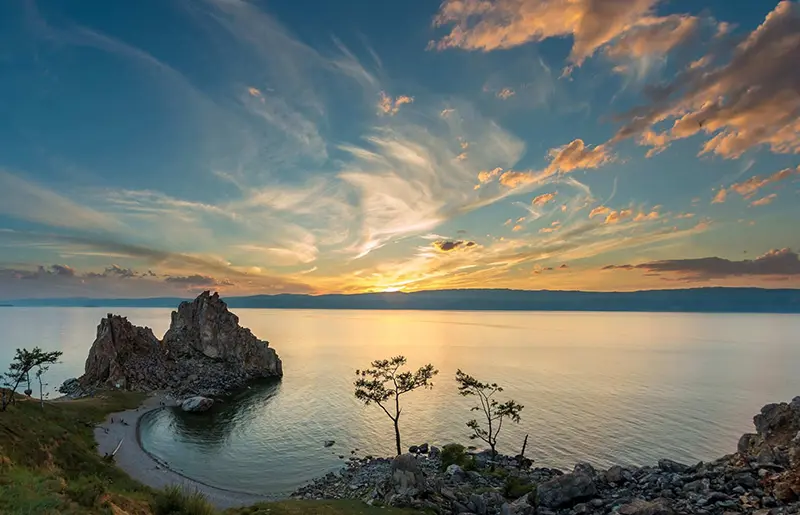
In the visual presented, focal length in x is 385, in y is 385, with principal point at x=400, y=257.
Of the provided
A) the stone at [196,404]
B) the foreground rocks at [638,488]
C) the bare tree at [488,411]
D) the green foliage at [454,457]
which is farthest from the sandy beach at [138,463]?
the bare tree at [488,411]

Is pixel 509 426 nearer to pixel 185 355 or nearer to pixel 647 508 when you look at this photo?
pixel 647 508

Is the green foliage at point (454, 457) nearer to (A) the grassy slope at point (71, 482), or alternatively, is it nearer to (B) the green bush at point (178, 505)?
(A) the grassy slope at point (71, 482)

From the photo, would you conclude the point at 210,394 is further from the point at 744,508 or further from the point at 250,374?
the point at 744,508

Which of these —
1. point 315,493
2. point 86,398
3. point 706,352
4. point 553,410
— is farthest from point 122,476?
point 706,352

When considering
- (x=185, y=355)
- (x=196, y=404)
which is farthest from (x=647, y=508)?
(x=185, y=355)

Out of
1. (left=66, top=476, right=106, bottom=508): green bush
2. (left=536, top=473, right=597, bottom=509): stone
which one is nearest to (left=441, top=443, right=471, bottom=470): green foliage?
(left=536, top=473, right=597, bottom=509): stone

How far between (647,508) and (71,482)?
4325 cm

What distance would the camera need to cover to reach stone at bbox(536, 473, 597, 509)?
38375mm

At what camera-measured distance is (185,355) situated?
138750 mm

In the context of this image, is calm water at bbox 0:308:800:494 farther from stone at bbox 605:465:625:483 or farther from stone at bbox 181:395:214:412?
stone at bbox 605:465:625:483

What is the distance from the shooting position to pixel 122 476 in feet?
160

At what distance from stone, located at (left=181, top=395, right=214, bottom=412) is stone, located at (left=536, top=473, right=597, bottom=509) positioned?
88.7 m

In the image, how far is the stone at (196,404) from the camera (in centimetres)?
9781

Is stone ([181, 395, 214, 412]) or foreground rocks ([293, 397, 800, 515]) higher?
foreground rocks ([293, 397, 800, 515])
